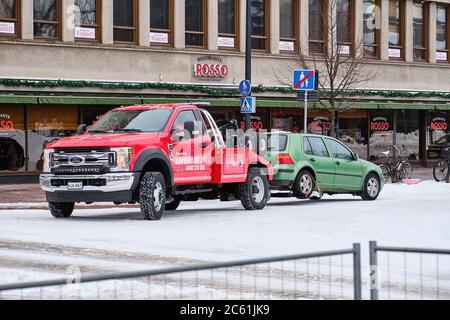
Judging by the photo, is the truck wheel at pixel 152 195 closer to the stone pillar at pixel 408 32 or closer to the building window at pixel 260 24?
the building window at pixel 260 24

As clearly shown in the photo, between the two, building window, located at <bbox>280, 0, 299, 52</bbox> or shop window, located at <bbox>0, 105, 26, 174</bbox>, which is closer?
shop window, located at <bbox>0, 105, 26, 174</bbox>

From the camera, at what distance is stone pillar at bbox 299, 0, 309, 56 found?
3959cm

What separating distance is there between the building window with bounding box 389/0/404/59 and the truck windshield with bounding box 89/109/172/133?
1068 inches

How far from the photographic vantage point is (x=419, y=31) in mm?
45281

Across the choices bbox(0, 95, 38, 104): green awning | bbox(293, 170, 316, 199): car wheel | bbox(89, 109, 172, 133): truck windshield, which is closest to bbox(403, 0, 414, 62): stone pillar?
bbox(0, 95, 38, 104): green awning

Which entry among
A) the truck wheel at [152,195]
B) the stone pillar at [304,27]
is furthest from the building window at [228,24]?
the truck wheel at [152,195]

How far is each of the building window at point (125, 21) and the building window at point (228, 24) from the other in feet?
12.4

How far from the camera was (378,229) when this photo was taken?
15.5m

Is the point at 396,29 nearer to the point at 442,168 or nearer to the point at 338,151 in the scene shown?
the point at 442,168

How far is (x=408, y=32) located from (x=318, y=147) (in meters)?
23.2

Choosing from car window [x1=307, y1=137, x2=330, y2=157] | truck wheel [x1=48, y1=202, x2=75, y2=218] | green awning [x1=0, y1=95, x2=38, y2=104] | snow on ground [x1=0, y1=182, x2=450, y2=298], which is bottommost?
snow on ground [x1=0, y1=182, x2=450, y2=298]

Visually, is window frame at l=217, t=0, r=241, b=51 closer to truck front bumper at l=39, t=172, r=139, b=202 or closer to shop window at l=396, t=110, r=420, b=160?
shop window at l=396, t=110, r=420, b=160

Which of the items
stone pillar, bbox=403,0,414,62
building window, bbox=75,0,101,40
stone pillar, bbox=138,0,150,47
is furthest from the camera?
stone pillar, bbox=403,0,414,62

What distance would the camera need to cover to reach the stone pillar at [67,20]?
32.3 m
